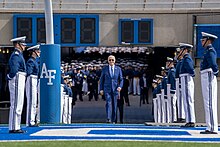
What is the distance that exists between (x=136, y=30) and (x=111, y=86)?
8.49m

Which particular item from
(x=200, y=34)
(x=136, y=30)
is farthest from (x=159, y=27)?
(x=200, y=34)

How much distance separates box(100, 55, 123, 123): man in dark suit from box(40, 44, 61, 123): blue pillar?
1689mm

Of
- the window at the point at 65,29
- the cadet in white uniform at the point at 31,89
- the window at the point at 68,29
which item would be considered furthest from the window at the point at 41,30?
the cadet in white uniform at the point at 31,89

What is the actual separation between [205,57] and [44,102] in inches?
199

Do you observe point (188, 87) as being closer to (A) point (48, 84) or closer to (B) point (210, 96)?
(B) point (210, 96)

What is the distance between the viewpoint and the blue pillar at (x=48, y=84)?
13.8 m

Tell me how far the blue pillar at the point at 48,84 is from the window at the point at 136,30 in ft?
31.9

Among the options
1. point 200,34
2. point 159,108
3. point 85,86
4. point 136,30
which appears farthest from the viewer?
point 85,86

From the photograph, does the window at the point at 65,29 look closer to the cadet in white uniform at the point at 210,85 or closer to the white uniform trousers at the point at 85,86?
the white uniform trousers at the point at 85,86

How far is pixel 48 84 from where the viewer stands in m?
Result: 13.8

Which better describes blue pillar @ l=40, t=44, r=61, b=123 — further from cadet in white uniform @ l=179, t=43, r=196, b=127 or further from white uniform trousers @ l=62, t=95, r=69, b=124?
cadet in white uniform @ l=179, t=43, r=196, b=127

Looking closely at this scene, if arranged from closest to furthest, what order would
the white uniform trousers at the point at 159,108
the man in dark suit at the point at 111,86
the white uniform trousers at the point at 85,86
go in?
the man in dark suit at the point at 111,86 → the white uniform trousers at the point at 159,108 → the white uniform trousers at the point at 85,86

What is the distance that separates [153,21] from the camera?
23391mm

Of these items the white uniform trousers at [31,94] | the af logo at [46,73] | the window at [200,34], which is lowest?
the white uniform trousers at [31,94]
